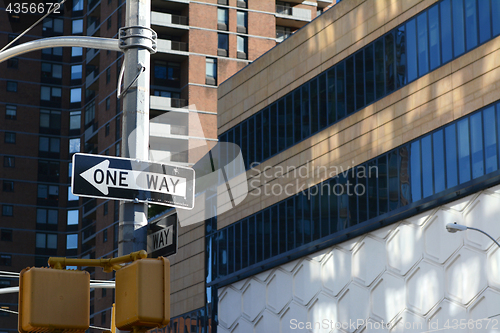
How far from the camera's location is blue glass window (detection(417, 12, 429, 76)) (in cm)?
3031

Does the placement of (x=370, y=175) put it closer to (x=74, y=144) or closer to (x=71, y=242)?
(x=71, y=242)

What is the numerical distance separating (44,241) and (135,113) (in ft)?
308

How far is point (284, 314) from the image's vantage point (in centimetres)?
3788

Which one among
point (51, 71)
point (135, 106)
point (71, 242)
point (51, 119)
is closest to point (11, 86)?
point (51, 71)

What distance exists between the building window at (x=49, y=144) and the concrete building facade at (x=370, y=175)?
199ft

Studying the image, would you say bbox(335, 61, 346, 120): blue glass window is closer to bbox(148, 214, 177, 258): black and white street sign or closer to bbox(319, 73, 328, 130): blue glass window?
bbox(319, 73, 328, 130): blue glass window

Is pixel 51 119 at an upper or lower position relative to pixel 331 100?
upper

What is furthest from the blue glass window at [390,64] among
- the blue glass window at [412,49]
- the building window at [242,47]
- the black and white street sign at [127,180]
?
the building window at [242,47]

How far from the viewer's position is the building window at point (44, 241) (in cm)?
9744

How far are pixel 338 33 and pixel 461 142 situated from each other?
1027 cm

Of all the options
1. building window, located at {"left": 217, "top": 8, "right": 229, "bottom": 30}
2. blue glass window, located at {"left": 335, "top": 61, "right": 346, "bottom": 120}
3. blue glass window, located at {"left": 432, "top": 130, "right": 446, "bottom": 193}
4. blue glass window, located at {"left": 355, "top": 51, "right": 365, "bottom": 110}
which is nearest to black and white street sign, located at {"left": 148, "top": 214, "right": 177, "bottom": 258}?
blue glass window, located at {"left": 432, "top": 130, "right": 446, "bottom": 193}

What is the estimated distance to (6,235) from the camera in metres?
95.3

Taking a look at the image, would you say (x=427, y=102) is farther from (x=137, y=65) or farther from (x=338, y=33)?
(x=137, y=65)

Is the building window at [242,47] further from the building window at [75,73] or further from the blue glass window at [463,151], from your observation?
the blue glass window at [463,151]
